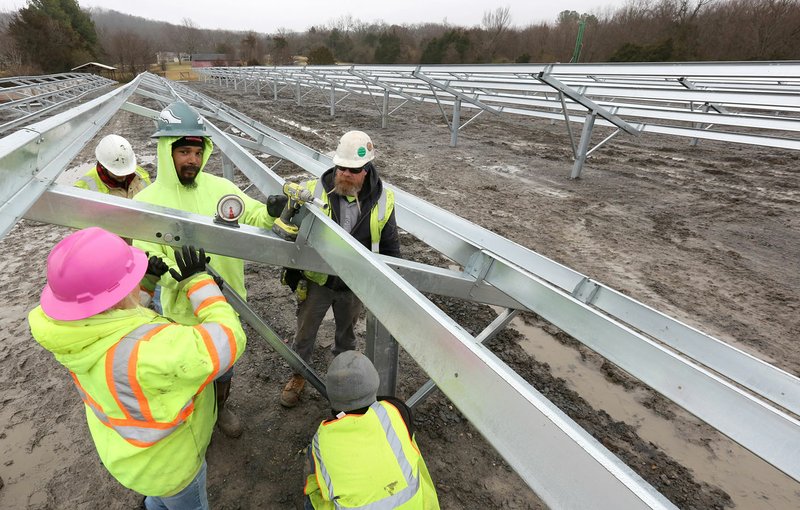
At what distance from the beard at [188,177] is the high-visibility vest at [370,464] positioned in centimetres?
146

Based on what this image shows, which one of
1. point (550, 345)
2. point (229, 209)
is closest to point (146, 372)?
point (229, 209)

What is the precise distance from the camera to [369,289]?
3.43 feet

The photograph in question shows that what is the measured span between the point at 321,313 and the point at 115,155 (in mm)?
1806

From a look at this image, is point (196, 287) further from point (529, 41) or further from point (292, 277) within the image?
point (529, 41)

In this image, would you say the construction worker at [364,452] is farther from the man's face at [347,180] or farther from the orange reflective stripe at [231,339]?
the man's face at [347,180]

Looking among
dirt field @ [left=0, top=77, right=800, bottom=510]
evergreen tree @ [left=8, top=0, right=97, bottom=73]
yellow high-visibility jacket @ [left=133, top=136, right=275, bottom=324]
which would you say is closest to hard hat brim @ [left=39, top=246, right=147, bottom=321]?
yellow high-visibility jacket @ [left=133, top=136, right=275, bottom=324]

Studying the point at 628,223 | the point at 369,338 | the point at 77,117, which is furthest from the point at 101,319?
the point at 628,223

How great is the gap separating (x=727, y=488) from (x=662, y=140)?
1190 centimetres

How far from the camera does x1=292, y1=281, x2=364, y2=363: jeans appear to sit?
250 cm

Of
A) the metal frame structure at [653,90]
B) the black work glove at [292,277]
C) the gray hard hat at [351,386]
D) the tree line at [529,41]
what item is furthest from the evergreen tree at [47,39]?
the gray hard hat at [351,386]

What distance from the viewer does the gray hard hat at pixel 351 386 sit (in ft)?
4.49

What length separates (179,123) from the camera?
6.29 ft

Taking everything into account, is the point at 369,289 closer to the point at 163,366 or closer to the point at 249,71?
the point at 163,366

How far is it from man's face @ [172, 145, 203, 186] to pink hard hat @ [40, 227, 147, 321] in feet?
3.16
